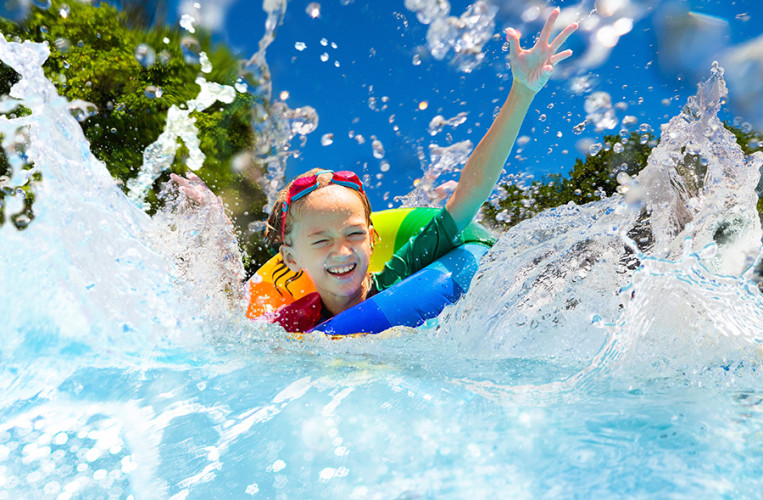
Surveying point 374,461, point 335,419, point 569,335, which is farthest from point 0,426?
point 569,335

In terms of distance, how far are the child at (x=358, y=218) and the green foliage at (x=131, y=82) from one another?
21.3 ft

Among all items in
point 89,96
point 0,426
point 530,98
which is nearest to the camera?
point 0,426

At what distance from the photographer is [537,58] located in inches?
98.7

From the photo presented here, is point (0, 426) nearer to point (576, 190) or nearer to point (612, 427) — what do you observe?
point (612, 427)

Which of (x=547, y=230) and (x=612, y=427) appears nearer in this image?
(x=612, y=427)

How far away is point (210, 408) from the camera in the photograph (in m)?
1.40

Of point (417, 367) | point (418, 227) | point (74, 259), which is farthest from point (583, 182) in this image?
point (74, 259)

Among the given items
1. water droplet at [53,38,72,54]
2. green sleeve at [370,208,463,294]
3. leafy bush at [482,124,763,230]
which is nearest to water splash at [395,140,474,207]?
green sleeve at [370,208,463,294]

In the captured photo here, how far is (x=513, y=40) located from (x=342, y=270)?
127 centimetres

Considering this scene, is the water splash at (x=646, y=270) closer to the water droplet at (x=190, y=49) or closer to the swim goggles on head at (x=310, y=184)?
the swim goggles on head at (x=310, y=184)

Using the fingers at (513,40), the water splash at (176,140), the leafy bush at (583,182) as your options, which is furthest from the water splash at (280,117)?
the water splash at (176,140)

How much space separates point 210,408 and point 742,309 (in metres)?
A: 1.35

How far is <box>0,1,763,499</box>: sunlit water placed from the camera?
3.51ft

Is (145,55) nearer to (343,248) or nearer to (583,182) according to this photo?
(583,182)
